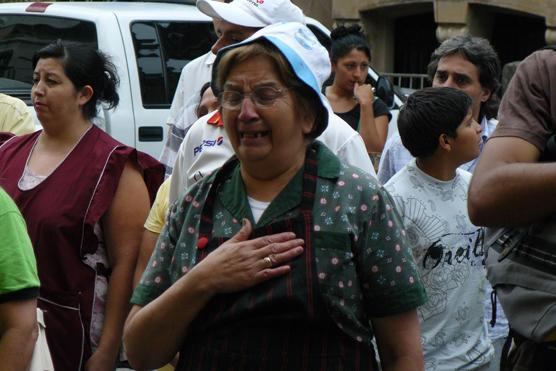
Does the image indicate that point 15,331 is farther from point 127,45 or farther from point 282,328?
point 127,45

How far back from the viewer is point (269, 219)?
10.8 feet

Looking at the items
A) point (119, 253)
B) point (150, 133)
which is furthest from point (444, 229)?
point (150, 133)

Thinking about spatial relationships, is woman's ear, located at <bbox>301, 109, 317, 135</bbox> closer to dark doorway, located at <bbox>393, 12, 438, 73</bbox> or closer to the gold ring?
the gold ring

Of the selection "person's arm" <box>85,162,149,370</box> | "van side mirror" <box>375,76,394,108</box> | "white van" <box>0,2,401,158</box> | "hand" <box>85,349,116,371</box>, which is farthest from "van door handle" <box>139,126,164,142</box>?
"hand" <box>85,349,116,371</box>

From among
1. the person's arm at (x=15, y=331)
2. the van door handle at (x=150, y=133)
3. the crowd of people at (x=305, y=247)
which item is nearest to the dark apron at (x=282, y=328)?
the crowd of people at (x=305, y=247)

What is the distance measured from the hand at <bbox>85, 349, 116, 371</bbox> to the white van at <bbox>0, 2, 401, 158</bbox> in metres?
3.80

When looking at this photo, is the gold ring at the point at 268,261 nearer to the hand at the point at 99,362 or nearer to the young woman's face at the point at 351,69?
the hand at the point at 99,362

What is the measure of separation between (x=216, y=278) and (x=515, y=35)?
13371mm

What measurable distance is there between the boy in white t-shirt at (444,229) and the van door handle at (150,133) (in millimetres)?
4160

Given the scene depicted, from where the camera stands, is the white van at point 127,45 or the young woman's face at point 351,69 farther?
the white van at point 127,45

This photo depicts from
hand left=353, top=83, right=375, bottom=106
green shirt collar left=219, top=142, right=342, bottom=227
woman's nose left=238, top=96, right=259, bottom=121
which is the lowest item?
hand left=353, top=83, right=375, bottom=106

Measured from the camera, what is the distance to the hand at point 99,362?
507 cm

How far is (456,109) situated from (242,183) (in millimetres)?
1851

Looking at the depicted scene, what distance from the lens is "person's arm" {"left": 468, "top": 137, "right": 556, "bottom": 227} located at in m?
3.44
